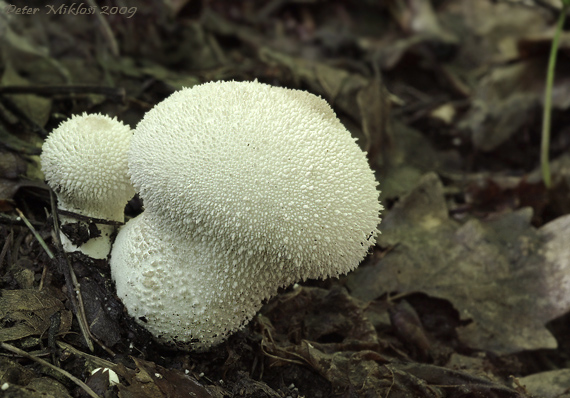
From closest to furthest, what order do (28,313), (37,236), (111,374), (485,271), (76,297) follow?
(111,374) → (28,313) → (76,297) → (37,236) → (485,271)

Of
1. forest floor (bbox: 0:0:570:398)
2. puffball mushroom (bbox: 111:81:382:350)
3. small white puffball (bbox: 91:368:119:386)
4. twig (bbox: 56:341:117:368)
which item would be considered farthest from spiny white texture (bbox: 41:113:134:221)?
small white puffball (bbox: 91:368:119:386)

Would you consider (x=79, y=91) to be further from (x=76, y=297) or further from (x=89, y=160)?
(x=76, y=297)

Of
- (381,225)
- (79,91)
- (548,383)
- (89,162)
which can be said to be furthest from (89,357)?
(548,383)

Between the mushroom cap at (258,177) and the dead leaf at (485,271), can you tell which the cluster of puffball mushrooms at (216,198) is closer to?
the mushroom cap at (258,177)

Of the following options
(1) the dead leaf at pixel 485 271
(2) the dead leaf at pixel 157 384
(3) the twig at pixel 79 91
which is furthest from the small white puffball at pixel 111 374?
(3) the twig at pixel 79 91

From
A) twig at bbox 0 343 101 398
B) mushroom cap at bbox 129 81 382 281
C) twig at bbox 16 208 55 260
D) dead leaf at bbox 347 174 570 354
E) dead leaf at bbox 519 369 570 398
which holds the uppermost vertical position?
mushroom cap at bbox 129 81 382 281

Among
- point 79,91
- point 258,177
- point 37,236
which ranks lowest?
point 37,236

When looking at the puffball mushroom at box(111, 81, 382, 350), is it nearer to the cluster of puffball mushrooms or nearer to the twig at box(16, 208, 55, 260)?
the cluster of puffball mushrooms
